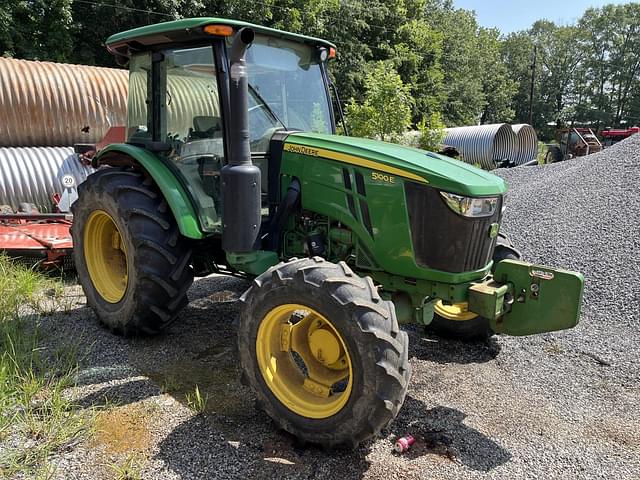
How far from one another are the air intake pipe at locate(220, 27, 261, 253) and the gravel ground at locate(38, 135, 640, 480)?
105 centimetres

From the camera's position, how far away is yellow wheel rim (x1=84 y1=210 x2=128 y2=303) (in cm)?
441

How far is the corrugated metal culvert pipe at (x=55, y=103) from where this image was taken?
957 centimetres

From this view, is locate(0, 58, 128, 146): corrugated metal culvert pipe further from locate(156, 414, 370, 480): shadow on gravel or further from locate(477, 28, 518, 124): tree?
locate(477, 28, 518, 124): tree

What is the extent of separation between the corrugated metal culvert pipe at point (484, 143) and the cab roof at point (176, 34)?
15.2 m

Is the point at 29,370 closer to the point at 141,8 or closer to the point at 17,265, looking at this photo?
the point at 17,265

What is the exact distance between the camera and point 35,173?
28.8ft

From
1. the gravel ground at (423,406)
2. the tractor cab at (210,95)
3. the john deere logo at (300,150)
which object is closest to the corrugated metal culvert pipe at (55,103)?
the gravel ground at (423,406)

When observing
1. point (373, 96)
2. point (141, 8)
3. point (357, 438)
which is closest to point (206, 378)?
point (357, 438)

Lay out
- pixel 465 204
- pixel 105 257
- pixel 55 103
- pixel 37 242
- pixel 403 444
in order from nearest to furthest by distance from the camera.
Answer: pixel 403 444 → pixel 465 204 → pixel 105 257 → pixel 37 242 → pixel 55 103

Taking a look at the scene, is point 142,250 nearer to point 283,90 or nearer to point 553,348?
point 283,90

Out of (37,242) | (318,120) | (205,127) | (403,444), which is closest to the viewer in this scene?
(403,444)

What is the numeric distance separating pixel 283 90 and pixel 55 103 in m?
7.64

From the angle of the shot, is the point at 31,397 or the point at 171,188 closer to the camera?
the point at 31,397

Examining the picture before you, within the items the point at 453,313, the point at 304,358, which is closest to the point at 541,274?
the point at 453,313
